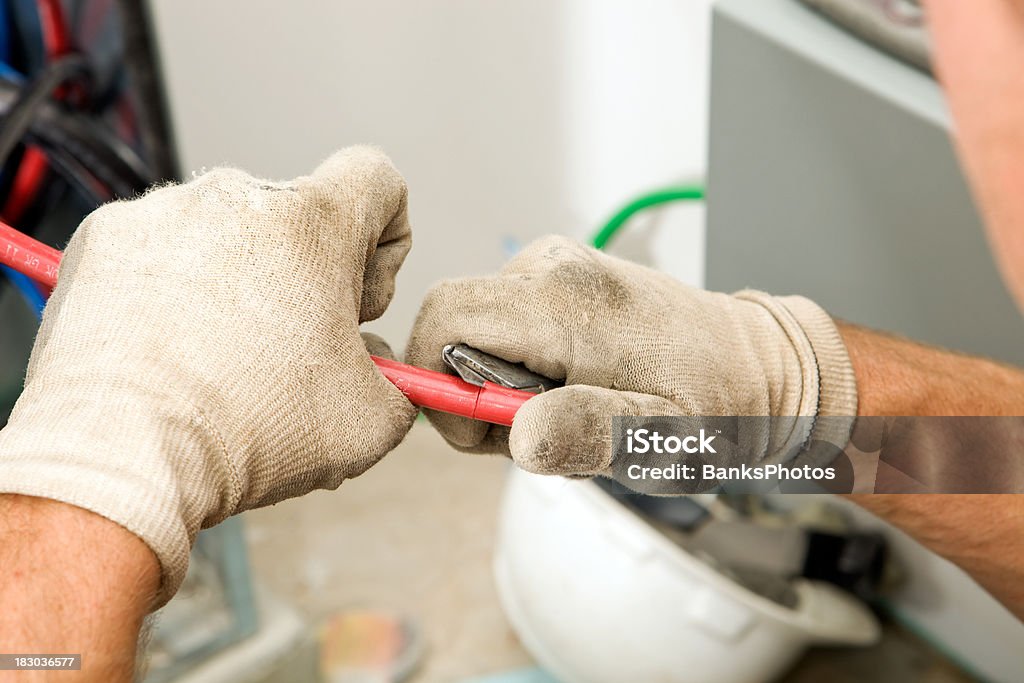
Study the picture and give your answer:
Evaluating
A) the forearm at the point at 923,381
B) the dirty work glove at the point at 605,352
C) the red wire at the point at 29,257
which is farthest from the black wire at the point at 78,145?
the forearm at the point at 923,381

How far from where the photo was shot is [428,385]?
0.61 m

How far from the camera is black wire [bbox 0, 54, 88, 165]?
1069 mm

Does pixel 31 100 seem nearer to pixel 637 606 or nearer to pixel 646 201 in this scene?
pixel 646 201

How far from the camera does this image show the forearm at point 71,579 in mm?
468

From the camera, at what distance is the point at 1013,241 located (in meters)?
0.49

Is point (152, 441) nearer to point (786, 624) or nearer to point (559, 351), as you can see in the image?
point (559, 351)

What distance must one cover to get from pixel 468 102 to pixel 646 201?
29 centimetres

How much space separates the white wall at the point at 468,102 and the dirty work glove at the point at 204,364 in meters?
0.63

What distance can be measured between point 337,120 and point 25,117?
0.42 meters

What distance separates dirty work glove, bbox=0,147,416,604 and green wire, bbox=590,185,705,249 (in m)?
0.63

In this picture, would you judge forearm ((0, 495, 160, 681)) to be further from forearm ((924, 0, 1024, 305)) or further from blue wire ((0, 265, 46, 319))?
blue wire ((0, 265, 46, 319))

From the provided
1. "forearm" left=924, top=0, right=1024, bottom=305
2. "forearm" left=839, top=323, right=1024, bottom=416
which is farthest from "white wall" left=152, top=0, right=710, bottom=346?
"forearm" left=924, top=0, right=1024, bottom=305

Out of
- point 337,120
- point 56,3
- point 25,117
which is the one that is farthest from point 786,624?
point 56,3

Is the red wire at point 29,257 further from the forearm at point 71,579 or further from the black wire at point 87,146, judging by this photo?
the black wire at point 87,146
